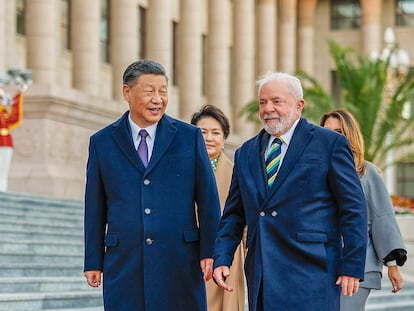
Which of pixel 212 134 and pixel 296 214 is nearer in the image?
pixel 296 214

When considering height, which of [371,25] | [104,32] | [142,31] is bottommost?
[104,32]

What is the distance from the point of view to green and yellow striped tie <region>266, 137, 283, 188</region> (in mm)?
6406

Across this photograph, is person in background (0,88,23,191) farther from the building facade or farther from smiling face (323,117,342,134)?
smiling face (323,117,342,134)

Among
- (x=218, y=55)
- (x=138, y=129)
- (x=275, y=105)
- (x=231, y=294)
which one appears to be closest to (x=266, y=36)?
(x=218, y=55)

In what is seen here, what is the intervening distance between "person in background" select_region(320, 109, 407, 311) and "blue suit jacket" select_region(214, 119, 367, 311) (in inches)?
54.9

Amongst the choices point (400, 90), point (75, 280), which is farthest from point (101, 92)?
point (75, 280)

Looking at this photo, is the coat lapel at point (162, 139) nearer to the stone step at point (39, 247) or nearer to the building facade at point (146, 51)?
the stone step at point (39, 247)

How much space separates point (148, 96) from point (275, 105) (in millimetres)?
723

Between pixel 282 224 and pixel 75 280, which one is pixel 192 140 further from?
pixel 75 280

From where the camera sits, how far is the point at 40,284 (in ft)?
38.1

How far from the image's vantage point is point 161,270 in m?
6.54

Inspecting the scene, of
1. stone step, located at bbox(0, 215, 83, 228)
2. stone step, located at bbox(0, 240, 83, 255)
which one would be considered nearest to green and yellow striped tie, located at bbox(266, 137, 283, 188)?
stone step, located at bbox(0, 240, 83, 255)

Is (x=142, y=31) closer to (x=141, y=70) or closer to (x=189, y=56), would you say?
(x=189, y=56)

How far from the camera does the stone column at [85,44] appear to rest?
32875mm
